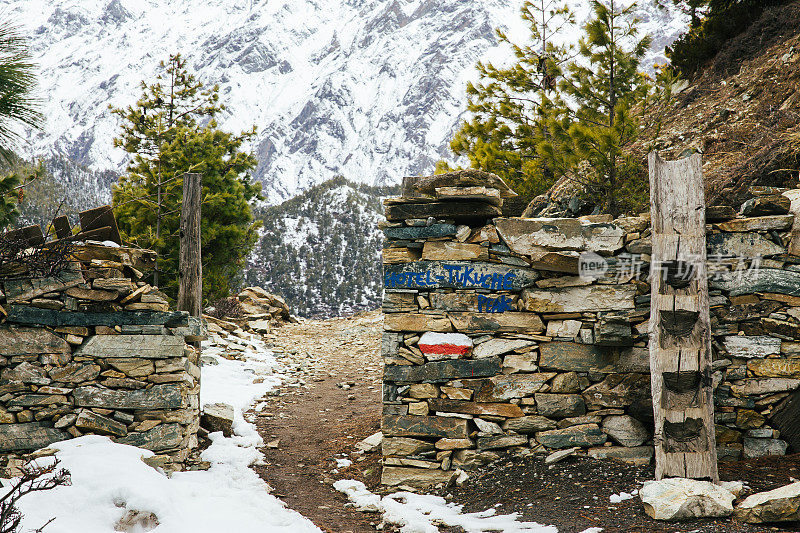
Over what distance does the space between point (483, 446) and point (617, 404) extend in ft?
4.47

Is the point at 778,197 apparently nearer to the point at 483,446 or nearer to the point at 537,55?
the point at 483,446

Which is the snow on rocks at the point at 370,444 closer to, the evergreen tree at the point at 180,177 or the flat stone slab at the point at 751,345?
the flat stone slab at the point at 751,345

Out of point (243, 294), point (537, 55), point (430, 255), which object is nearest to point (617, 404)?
point (430, 255)

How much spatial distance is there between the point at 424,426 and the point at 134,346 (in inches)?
127

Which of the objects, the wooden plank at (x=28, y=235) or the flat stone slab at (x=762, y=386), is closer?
the flat stone slab at (x=762, y=386)

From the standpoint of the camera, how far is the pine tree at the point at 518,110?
34.9 ft

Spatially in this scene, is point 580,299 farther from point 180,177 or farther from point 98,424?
point 180,177

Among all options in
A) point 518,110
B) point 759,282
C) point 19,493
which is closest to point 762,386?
point 759,282

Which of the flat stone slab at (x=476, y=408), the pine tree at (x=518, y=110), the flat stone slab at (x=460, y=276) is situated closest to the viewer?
the flat stone slab at (x=476, y=408)

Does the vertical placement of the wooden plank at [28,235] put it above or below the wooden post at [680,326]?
above

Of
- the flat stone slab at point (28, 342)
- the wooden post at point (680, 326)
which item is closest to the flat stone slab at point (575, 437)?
the wooden post at point (680, 326)

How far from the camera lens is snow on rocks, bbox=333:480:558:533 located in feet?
13.9

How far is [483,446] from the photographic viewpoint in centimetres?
535

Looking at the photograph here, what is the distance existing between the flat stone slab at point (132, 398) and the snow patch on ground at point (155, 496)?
37 cm
